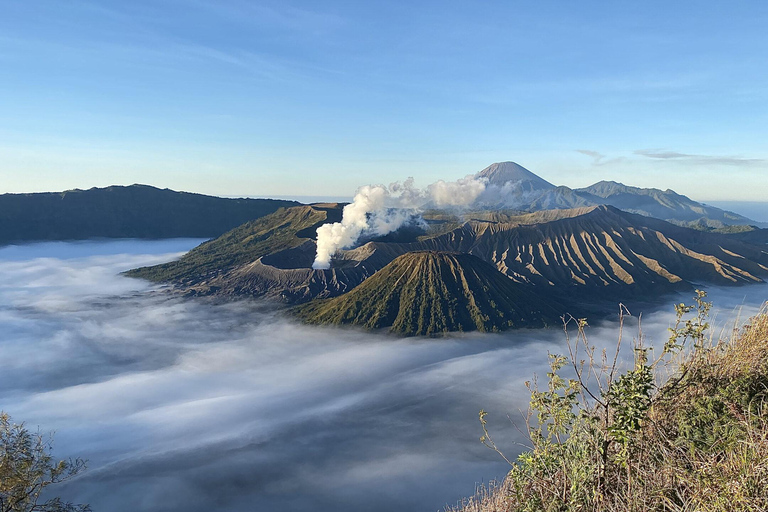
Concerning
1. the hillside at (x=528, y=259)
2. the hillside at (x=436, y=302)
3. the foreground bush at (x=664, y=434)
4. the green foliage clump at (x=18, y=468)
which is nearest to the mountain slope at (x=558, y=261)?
the hillside at (x=528, y=259)

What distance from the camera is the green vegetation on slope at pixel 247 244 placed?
140000 mm

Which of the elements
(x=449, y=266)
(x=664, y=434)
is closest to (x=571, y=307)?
(x=449, y=266)

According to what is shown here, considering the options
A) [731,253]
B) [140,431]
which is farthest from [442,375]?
[731,253]

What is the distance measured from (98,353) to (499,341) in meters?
71.3

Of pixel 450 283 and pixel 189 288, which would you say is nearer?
pixel 450 283

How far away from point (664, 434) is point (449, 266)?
302 ft

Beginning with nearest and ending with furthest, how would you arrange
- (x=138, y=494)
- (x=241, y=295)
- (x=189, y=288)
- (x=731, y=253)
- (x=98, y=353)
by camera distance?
(x=138, y=494) < (x=98, y=353) < (x=241, y=295) < (x=189, y=288) < (x=731, y=253)

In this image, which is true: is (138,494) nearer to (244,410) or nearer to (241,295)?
(244,410)

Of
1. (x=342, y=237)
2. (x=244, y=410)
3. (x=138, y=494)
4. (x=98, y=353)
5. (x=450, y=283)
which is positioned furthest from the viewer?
(x=342, y=237)

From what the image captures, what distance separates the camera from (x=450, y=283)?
324ft

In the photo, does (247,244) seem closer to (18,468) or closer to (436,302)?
(436,302)

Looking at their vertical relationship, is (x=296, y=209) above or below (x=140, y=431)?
above

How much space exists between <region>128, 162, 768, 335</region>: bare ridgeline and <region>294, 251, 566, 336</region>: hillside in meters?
0.25

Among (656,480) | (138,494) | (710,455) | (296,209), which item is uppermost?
(296,209)
